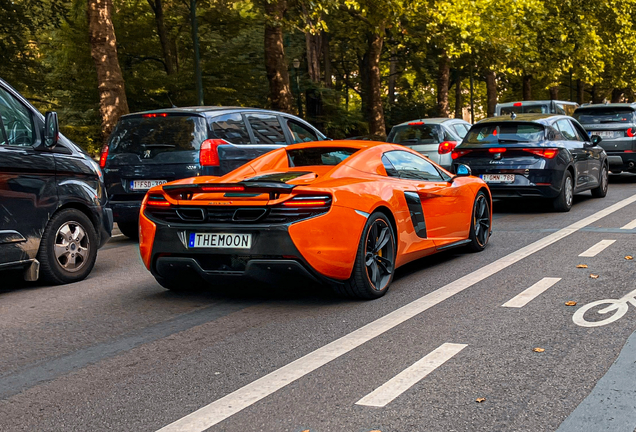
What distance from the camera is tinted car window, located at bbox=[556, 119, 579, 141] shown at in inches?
539

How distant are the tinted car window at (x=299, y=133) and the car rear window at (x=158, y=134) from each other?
69.0 inches

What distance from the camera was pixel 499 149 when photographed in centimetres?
1305

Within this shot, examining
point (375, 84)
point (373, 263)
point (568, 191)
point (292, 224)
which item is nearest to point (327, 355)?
point (292, 224)

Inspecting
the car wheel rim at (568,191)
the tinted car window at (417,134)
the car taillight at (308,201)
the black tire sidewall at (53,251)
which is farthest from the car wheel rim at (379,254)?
the tinted car window at (417,134)

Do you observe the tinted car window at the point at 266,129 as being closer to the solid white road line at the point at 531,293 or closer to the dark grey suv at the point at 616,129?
the solid white road line at the point at 531,293

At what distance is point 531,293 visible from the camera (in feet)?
22.1

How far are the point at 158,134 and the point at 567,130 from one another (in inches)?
274

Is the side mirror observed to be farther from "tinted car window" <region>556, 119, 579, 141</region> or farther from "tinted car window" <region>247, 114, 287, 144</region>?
"tinted car window" <region>556, 119, 579, 141</region>

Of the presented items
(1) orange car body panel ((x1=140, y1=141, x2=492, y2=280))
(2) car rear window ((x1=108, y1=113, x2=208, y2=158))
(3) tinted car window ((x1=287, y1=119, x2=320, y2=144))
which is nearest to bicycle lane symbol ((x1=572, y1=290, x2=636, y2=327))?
(1) orange car body panel ((x1=140, y1=141, x2=492, y2=280))

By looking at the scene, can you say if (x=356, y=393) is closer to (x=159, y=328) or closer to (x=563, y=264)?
(x=159, y=328)

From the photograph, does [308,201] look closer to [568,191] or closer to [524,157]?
[524,157]

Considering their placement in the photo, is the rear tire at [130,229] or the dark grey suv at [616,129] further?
the dark grey suv at [616,129]

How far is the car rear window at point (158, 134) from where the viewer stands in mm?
10445

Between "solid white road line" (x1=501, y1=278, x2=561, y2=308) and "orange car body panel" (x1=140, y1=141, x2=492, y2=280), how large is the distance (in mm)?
1085
